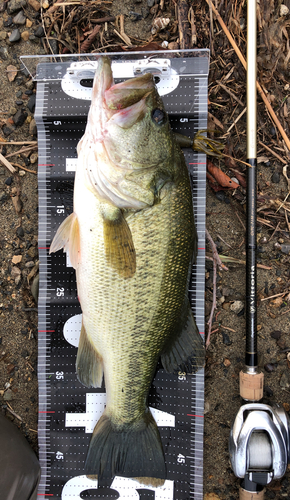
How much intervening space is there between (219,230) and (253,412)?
48.1 inches

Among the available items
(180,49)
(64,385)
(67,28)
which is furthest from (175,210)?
(67,28)

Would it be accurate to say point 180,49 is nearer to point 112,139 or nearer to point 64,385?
point 112,139

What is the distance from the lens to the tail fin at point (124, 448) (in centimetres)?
198

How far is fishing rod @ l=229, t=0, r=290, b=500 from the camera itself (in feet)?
6.57

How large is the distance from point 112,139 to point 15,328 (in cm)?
152

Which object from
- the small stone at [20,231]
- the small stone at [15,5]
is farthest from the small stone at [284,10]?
the small stone at [20,231]

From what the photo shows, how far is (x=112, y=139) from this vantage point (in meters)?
1.60

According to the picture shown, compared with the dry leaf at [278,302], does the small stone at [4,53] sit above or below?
above

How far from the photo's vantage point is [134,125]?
1.59m

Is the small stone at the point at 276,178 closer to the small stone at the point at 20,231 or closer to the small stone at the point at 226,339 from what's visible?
the small stone at the point at 226,339

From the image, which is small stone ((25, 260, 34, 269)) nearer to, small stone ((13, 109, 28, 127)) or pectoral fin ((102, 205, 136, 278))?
pectoral fin ((102, 205, 136, 278))

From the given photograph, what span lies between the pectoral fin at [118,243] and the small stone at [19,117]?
1.16 meters

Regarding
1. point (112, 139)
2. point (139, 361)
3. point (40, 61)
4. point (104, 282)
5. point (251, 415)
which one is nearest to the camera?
point (112, 139)

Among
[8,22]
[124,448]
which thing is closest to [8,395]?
[124,448]
